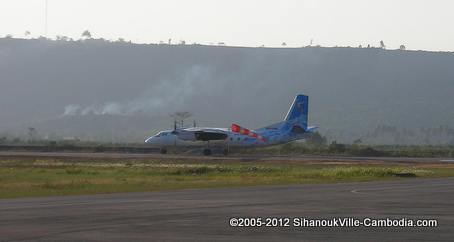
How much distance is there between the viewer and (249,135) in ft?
292

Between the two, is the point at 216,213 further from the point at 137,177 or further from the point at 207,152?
the point at 207,152

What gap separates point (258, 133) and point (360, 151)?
42.1 ft

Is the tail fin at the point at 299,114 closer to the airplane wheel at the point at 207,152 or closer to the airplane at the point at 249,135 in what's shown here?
the airplane at the point at 249,135

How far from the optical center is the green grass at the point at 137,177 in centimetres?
3869

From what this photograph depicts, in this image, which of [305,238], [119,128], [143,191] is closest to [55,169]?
[143,191]

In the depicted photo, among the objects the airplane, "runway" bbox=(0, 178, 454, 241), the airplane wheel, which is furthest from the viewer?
the airplane wheel

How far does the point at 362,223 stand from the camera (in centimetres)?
2219

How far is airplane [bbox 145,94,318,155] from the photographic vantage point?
87688mm

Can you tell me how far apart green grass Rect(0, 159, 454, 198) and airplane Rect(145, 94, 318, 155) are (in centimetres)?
2664

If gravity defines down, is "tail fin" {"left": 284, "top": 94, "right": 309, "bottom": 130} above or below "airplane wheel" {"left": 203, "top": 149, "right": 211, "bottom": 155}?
above

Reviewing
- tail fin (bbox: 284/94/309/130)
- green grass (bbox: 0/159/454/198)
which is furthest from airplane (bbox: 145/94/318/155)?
green grass (bbox: 0/159/454/198)

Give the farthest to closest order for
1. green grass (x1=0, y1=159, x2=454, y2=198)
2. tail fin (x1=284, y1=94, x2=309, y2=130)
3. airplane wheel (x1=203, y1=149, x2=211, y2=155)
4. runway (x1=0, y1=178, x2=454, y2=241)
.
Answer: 1. airplane wheel (x1=203, y1=149, x2=211, y2=155)
2. tail fin (x1=284, y1=94, x2=309, y2=130)
3. green grass (x1=0, y1=159, x2=454, y2=198)
4. runway (x1=0, y1=178, x2=454, y2=241)

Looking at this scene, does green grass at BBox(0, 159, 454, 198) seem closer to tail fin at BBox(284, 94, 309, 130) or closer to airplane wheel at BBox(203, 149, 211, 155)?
airplane wheel at BBox(203, 149, 211, 155)

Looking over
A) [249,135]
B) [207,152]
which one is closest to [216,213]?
[249,135]
